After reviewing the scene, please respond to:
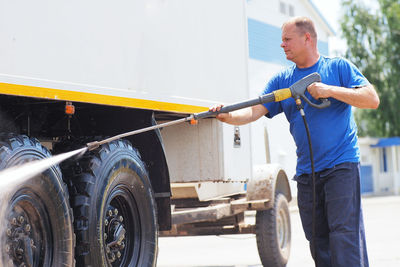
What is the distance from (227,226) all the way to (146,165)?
3.58 metres

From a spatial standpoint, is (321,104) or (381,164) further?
(381,164)

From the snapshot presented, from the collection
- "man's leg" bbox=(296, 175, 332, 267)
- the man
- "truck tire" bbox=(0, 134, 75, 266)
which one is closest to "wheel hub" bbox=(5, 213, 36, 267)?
"truck tire" bbox=(0, 134, 75, 266)

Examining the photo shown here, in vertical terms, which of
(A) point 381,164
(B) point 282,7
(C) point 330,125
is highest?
(B) point 282,7

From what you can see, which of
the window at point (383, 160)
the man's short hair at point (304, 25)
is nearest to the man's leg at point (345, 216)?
the man's short hair at point (304, 25)

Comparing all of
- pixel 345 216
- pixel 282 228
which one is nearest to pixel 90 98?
pixel 345 216

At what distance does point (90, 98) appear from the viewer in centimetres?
499

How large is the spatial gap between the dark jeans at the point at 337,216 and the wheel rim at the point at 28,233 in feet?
5.79

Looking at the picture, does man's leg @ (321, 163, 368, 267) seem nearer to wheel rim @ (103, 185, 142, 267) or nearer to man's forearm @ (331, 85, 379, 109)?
man's forearm @ (331, 85, 379, 109)

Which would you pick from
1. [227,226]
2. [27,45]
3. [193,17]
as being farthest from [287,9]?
[27,45]

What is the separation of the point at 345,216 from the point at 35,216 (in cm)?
197

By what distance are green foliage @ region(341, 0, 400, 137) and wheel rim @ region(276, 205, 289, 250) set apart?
4252 centimetres

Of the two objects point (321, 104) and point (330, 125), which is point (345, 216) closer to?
point (330, 125)

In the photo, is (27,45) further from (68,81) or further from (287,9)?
(287,9)

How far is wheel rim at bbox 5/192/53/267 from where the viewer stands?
431 centimetres
